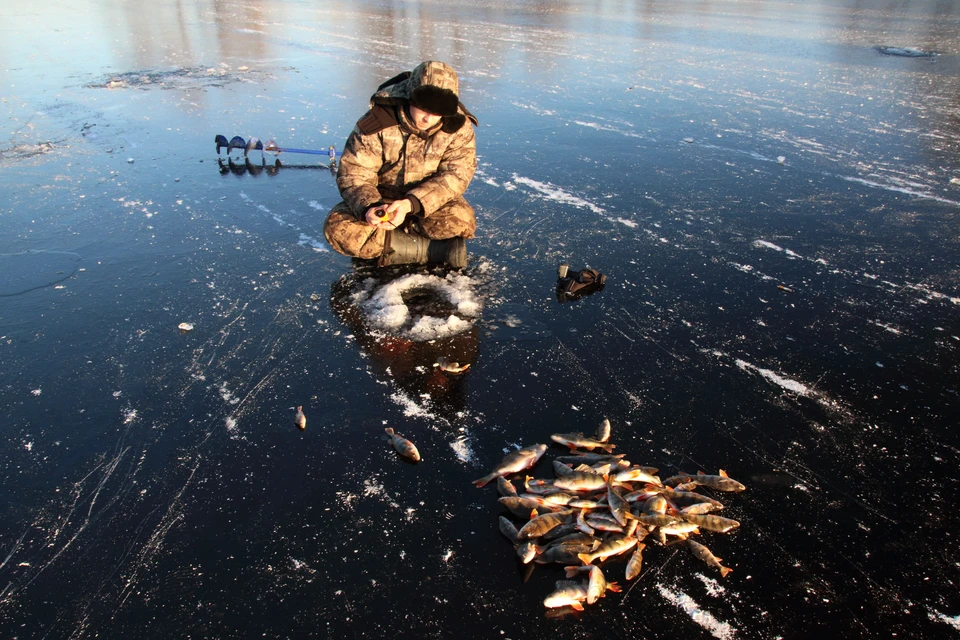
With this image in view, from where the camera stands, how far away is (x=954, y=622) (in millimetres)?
2557

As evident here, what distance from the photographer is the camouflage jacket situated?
4980 mm

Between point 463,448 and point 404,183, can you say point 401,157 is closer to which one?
point 404,183

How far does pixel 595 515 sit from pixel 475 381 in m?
1.30

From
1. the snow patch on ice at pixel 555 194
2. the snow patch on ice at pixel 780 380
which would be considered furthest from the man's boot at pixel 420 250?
the snow patch on ice at pixel 780 380

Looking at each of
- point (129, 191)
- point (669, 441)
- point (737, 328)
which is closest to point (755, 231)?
point (737, 328)

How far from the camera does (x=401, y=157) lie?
5180mm

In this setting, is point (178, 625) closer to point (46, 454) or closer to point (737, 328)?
point (46, 454)

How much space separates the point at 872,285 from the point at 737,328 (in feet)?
4.93

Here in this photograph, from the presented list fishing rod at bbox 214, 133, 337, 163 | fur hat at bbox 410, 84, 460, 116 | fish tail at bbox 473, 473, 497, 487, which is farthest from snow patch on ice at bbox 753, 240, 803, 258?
fishing rod at bbox 214, 133, 337, 163

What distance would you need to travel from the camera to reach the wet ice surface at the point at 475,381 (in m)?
2.66

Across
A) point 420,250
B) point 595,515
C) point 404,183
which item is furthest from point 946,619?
point 404,183

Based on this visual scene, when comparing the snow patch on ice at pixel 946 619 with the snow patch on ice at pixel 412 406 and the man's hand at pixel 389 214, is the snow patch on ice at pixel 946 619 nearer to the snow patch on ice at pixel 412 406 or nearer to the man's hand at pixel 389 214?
the snow patch on ice at pixel 412 406

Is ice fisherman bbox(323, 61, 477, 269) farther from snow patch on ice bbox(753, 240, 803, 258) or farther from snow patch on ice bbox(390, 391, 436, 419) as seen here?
snow patch on ice bbox(753, 240, 803, 258)

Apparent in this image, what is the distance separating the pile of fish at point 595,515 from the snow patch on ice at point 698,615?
0.55 feet
